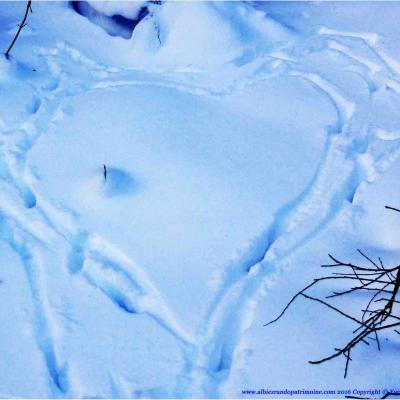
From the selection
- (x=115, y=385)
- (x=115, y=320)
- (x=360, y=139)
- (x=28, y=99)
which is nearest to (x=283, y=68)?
(x=360, y=139)

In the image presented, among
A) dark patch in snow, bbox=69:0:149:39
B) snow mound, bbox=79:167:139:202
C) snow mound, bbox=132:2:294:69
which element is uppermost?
snow mound, bbox=132:2:294:69

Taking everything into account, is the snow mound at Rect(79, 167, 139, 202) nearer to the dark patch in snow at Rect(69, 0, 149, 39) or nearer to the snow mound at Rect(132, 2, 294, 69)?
the snow mound at Rect(132, 2, 294, 69)

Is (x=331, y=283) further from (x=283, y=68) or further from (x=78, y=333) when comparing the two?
(x=283, y=68)

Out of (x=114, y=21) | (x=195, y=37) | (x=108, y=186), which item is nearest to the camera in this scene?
(x=108, y=186)

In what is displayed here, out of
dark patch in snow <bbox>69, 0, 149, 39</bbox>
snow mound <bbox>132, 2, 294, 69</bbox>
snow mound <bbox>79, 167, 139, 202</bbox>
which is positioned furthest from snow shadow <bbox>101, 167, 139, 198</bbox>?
dark patch in snow <bbox>69, 0, 149, 39</bbox>

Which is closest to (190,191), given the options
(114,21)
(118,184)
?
(118,184)

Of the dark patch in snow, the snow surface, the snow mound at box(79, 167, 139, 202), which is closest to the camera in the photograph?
the snow surface

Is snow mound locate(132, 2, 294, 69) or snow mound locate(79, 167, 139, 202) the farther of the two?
snow mound locate(132, 2, 294, 69)

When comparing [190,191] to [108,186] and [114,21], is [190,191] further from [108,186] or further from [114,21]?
[114,21]
